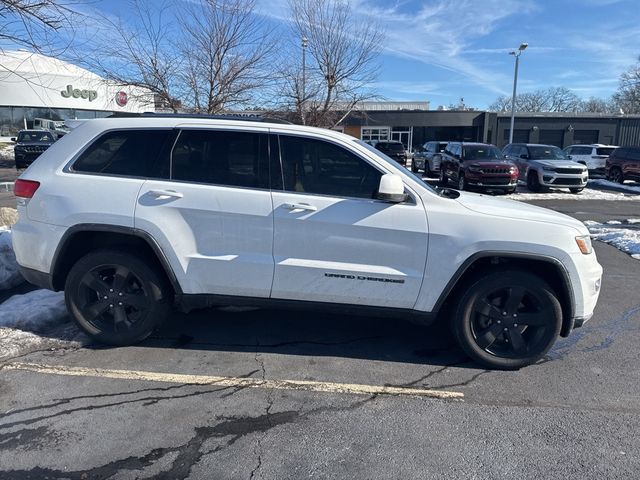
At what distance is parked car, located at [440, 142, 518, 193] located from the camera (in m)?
16.3

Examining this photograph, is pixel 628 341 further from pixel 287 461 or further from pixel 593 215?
pixel 593 215

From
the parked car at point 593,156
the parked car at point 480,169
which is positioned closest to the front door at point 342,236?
the parked car at point 480,169

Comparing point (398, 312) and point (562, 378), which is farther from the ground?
point (398, 312)

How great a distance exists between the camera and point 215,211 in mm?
3646

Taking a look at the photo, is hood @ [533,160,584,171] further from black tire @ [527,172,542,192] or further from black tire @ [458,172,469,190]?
black tire @ [458,172,469,190]

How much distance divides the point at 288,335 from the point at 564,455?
240 centimetres

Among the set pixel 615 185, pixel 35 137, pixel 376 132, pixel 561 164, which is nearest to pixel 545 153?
pixel 561 164

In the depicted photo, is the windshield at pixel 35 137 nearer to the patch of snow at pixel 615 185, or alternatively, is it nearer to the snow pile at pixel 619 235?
the snow pile at pixel 619 235

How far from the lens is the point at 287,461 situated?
8.61ft

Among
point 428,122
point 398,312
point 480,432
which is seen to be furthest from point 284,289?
point 428,122

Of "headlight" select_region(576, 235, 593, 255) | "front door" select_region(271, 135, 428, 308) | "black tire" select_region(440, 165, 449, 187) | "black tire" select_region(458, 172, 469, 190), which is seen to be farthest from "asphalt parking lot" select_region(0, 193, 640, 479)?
"black tire" select_region(440, 165, 449, 187)

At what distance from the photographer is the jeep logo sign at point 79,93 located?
42.9 metres

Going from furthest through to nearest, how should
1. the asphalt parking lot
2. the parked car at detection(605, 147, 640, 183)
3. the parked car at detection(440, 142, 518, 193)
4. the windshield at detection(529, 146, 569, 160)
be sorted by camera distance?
the parked car at detection(605, 147, 640, 183) → the windshield at detection(529, 146, 569, 160) → the parked car at detection(440, 142, 518, 193) → the asphalt parking lot

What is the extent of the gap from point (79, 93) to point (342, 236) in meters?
48.9
